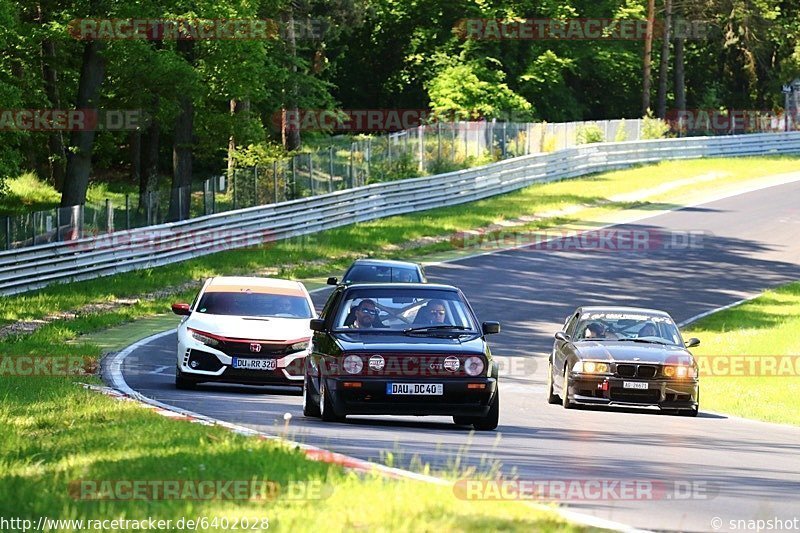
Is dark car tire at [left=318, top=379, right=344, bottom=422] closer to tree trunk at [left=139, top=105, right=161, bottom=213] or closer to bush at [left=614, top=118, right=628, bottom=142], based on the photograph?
tree trunk at [left=139, top=105, right=161, bottom=213]

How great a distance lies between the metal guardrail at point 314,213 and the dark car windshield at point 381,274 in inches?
378

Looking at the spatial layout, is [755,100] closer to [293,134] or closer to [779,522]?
[293,134]

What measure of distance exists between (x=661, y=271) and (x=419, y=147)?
51.5ft

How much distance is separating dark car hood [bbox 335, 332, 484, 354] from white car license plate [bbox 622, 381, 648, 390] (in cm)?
430

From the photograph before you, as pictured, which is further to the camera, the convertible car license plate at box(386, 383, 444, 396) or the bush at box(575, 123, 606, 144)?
the bush at box(575, 123, 606, 144)

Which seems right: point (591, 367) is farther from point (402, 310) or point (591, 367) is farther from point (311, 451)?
point (311, 451)

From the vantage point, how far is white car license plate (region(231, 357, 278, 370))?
20.0m

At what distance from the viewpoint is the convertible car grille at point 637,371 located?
19.8 metres

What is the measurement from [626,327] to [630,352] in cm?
136

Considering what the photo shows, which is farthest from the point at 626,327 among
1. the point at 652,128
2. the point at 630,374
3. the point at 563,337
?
the point at 652,128

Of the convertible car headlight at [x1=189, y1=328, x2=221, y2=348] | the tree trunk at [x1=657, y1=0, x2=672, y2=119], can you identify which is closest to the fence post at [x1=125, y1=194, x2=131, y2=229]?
the convertible car headlight at [x1=189, y1=328, x2=221, y2=348]

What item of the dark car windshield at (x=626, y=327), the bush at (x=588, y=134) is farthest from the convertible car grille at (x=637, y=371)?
the bush at (x=588, y=134)

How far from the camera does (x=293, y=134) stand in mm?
58312

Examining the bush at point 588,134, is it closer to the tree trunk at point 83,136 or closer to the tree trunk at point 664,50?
the tree trunk at point 664,50
